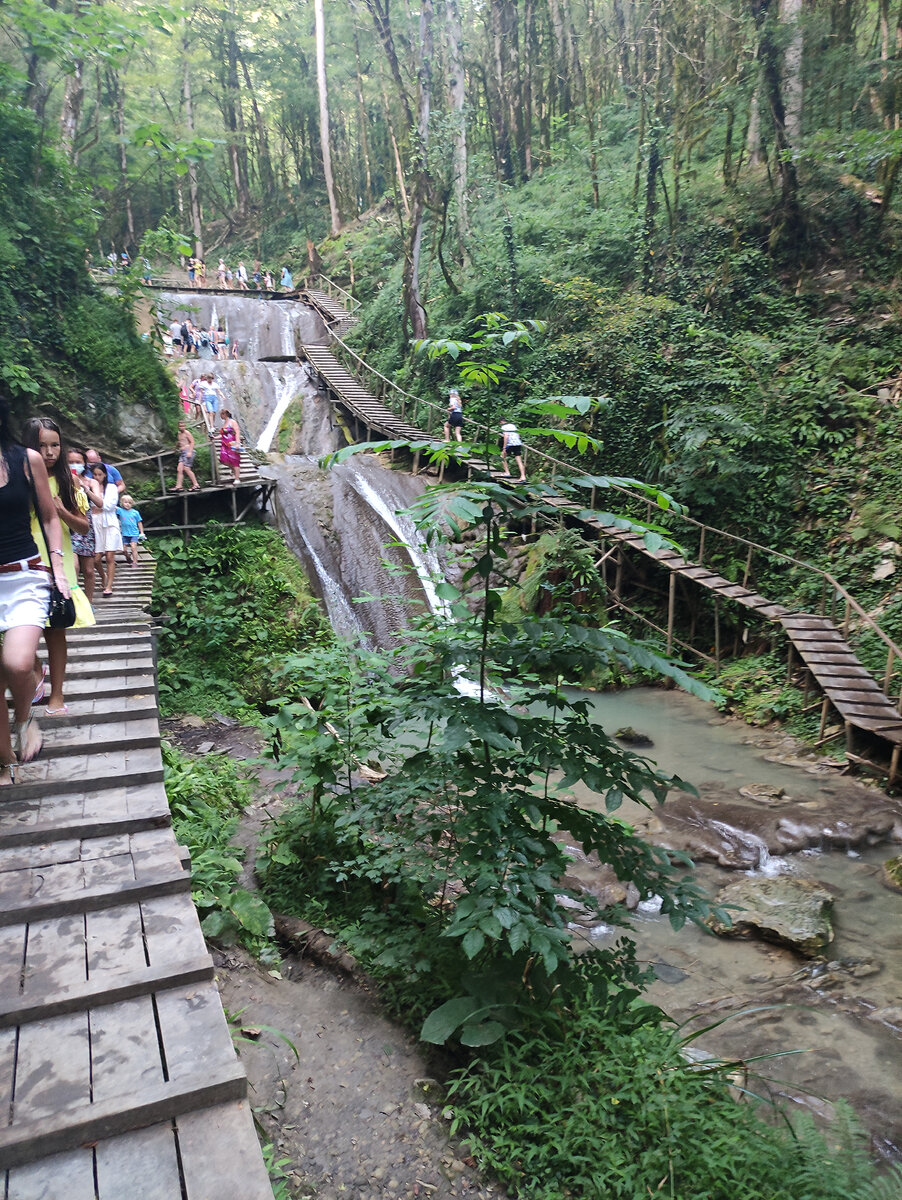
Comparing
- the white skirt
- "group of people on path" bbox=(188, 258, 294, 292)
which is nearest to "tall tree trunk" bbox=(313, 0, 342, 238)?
"group of people on path" bbox=(188, 258, 294, 292)

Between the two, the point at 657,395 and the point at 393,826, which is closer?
the point at 393,826

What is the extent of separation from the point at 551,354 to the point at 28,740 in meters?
15.7

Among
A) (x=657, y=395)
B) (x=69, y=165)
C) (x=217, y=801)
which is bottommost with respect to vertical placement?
(x=217, y=801)

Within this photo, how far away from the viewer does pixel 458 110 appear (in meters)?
20.7

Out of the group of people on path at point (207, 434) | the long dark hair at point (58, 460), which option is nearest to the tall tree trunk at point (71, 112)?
the group of people on path at point (207, 434)

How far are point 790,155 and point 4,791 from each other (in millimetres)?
18290

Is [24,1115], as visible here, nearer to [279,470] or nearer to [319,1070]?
[319,1070]

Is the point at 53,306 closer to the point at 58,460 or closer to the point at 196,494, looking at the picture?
the point at 196,494

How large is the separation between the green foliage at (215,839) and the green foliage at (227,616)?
3281mm

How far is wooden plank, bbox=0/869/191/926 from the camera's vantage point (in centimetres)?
266

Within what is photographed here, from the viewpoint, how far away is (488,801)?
3.17m

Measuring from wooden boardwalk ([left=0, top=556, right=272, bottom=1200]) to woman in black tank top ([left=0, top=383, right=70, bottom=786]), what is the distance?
529 millimetres

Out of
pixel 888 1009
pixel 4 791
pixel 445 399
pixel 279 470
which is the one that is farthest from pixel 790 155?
pixel 4 791

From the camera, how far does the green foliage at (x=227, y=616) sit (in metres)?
10.3
